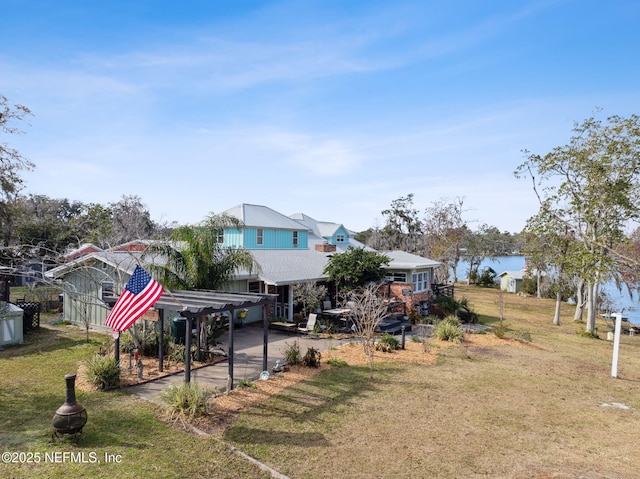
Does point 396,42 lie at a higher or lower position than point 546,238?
higher

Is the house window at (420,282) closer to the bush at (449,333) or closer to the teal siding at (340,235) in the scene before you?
the bush at (449,333)

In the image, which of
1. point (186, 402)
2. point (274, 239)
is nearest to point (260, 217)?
point (274, 239)

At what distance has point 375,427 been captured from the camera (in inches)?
310

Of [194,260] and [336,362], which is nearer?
[336,362]

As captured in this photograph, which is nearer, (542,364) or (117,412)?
(117,412)

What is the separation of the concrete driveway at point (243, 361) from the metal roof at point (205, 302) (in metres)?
2.12

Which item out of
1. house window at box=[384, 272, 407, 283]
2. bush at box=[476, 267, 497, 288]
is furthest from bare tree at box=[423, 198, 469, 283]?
house window at box=[384, 272, 407, 283]

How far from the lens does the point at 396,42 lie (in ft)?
41.0

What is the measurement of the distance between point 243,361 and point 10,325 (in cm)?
891

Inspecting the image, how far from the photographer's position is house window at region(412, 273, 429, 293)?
78.9ft

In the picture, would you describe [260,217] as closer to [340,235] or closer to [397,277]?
[397,277]

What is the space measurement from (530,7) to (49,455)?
15.4 m

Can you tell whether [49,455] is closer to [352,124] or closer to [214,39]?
[214,39]

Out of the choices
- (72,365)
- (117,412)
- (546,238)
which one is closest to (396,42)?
(117,412)
